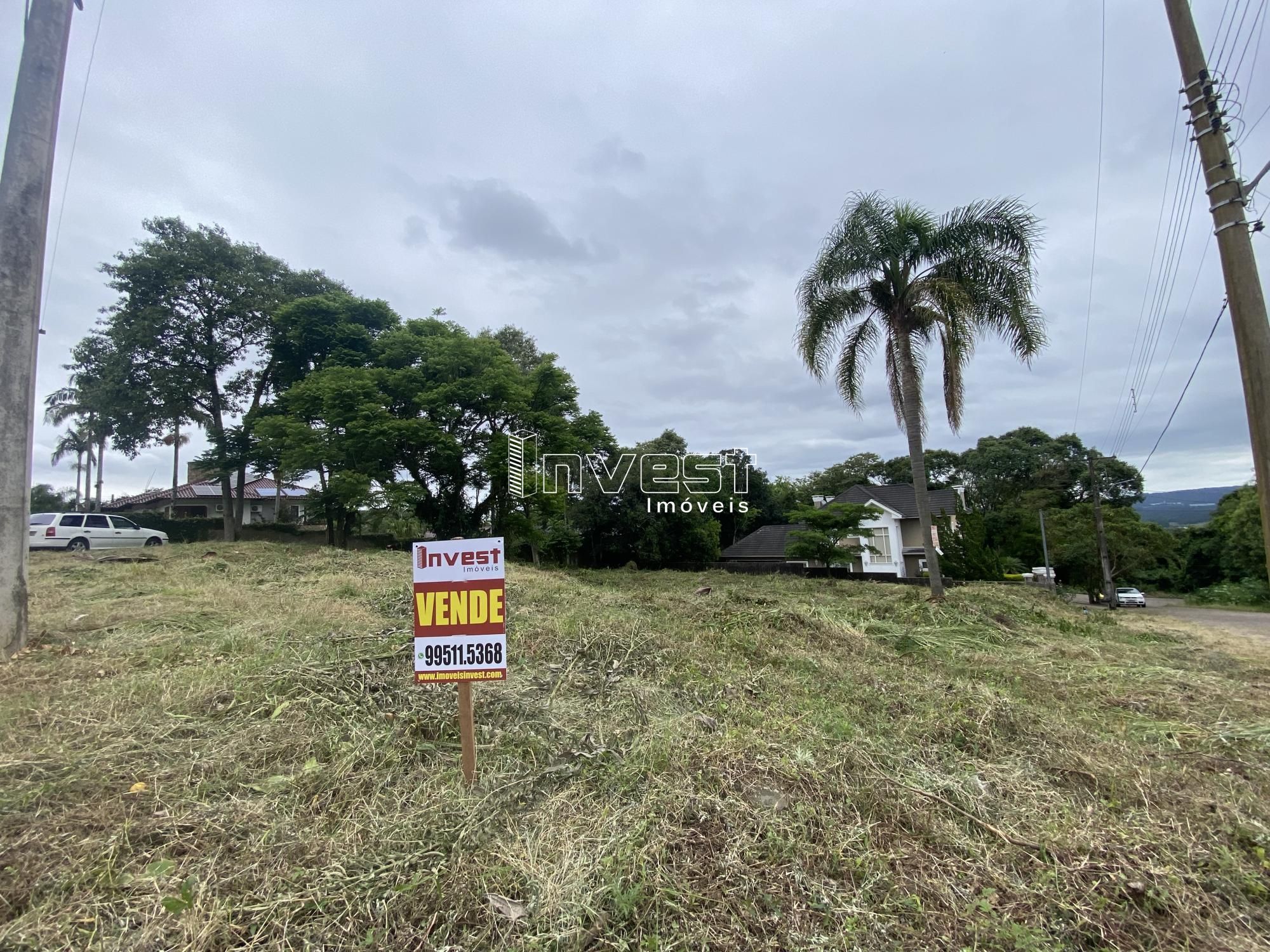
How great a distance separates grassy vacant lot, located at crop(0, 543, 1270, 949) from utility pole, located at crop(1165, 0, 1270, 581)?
2109 mm

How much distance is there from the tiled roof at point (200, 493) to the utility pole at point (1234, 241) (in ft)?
117

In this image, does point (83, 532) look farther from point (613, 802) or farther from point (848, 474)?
point (848, 474)

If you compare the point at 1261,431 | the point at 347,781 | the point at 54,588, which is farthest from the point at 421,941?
the point at 54,588

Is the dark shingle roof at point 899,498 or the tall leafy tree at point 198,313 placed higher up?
the tall leafy tree at point 198,313

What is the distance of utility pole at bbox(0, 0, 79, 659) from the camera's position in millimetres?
4188

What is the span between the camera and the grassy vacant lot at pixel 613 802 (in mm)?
1901

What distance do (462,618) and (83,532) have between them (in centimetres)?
1747

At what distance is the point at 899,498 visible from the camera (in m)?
27.2

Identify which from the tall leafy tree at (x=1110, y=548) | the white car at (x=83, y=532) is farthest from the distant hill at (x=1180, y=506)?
the white car at (x=83, y=532)

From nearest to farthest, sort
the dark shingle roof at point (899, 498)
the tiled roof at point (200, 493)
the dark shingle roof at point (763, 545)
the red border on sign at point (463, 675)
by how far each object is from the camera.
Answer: the red border on sign at point (463, 675), the dark shingle roof at point (899, 498), the dark shingle roof at point (763, 545), the tiled roof at point (200, 493)

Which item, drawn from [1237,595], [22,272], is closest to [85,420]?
[22,272]

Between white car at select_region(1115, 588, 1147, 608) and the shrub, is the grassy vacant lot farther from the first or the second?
the shrub

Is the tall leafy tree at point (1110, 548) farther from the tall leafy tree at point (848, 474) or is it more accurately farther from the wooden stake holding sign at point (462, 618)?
the wooden stake holding sign at point (462, 618)

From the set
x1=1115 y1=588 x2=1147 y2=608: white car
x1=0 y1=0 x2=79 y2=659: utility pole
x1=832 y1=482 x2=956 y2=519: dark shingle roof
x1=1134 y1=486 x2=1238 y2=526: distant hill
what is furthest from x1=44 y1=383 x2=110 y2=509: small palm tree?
x1=1134 y1=486 x2=1238 y2=526: distant hill
